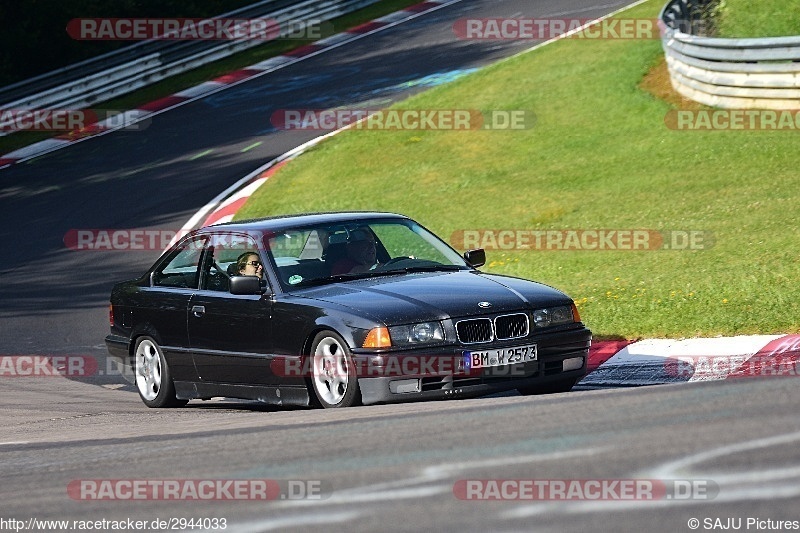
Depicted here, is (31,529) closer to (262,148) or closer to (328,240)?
(328,240)

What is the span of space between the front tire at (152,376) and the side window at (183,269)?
0.50 m

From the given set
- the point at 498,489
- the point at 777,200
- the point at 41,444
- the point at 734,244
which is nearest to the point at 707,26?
the point at 777,200

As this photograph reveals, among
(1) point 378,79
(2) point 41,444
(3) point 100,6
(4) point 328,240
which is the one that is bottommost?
(2) point 41,444

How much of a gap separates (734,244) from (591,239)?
87.3 inches

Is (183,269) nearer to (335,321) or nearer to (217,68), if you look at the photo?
(335,321)

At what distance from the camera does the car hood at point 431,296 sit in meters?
8.58

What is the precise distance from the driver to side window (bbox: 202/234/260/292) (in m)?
0.69

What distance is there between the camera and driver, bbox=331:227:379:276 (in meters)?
9.59

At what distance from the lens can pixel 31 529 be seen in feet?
18.1

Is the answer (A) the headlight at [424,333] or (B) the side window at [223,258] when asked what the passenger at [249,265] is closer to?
(B) the side window at [223,258]
